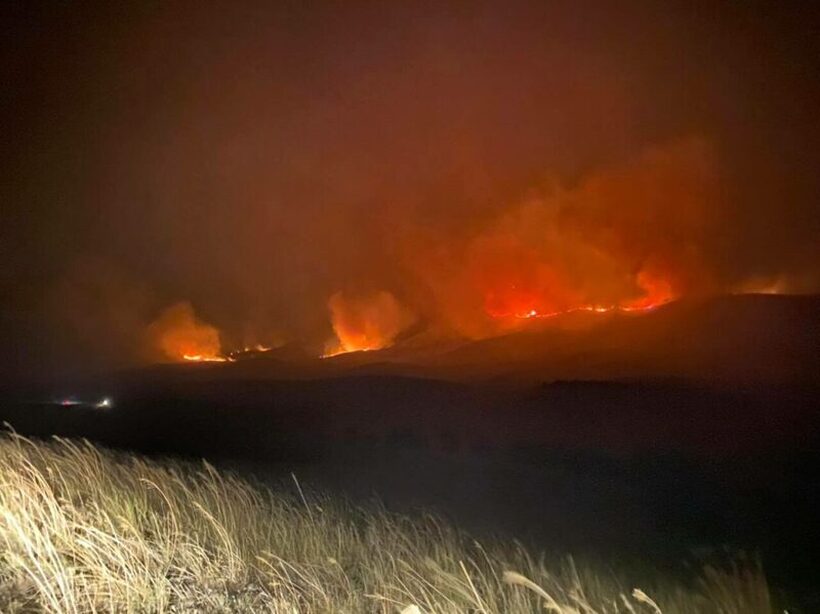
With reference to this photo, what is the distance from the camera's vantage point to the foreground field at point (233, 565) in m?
2.96

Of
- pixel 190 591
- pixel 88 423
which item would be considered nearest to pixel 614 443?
pixel 190 591

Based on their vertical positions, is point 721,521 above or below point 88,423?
below

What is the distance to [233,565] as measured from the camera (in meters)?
3.71

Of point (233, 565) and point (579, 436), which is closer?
point (233, 565)

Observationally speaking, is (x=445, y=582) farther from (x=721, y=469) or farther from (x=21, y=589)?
(x=721, y=469)

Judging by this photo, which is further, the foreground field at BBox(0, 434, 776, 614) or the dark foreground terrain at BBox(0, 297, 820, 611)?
the dark foreground terrain at BBox(0, 297, 820, 611)

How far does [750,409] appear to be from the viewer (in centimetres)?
1385

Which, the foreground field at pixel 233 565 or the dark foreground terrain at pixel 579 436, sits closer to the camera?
the foreground field at pixel 233 565

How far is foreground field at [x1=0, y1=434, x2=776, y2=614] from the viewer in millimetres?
2959

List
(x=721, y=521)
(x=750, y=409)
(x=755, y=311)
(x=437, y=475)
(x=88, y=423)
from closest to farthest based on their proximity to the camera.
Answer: (x=721, y=521), (x=437, y=475), (x=750, y=409), (x=88, y=423), (x=755, y=311)

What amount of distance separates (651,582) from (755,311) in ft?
50.5

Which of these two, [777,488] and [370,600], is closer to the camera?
[370,600]

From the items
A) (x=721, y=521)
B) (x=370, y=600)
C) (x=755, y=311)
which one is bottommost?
(x=721, y=521)

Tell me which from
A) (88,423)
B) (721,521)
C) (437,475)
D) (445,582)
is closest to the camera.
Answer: (445,582)
